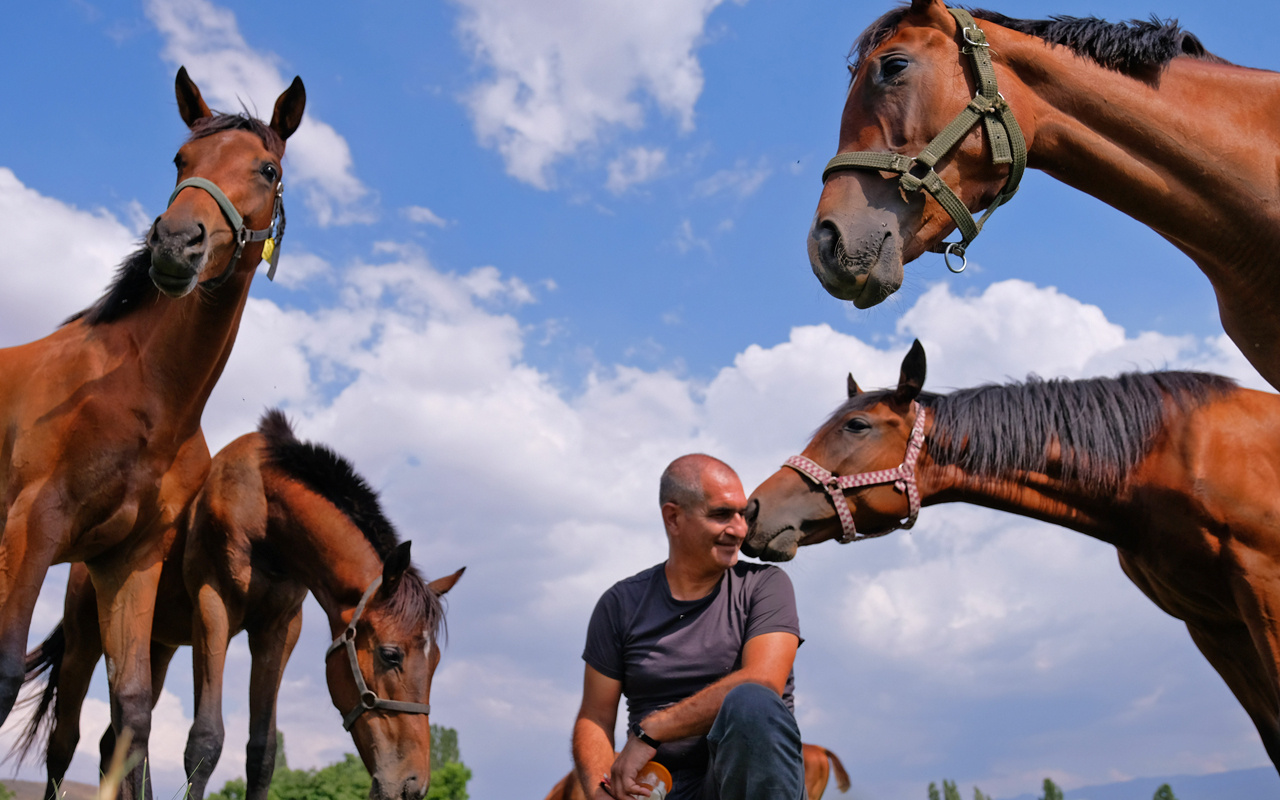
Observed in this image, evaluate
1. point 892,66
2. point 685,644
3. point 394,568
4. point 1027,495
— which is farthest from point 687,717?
point 394,568

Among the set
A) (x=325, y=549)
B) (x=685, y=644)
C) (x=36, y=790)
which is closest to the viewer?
(x=685, y=644)

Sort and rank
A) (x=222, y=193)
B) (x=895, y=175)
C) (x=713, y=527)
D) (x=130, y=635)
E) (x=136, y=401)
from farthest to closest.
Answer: (x=130, y=635) → (x=136, y=401) → (x=222, y=193) → (x=713, y=527) → (x=895, y=175)

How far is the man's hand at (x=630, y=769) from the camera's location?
3.28 metres

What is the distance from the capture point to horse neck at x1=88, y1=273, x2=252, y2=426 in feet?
17.2

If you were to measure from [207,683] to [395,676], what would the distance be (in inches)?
47.6

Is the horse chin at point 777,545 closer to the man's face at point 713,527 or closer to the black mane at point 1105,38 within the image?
the man's face at point 713,527

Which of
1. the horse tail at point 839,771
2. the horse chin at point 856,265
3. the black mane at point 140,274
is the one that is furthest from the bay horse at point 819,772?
the black mane at point 140,274

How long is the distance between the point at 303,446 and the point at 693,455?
13.1ft

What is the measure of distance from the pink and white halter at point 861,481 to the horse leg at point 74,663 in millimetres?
5026

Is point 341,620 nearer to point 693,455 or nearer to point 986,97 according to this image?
point 693,455

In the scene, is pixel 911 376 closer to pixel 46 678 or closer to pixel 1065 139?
pixel 1065 139

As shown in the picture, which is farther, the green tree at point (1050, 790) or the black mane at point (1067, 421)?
the green tree at point (1050, 790)

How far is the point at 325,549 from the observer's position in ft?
21.7

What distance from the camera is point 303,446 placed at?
7.18 meters
